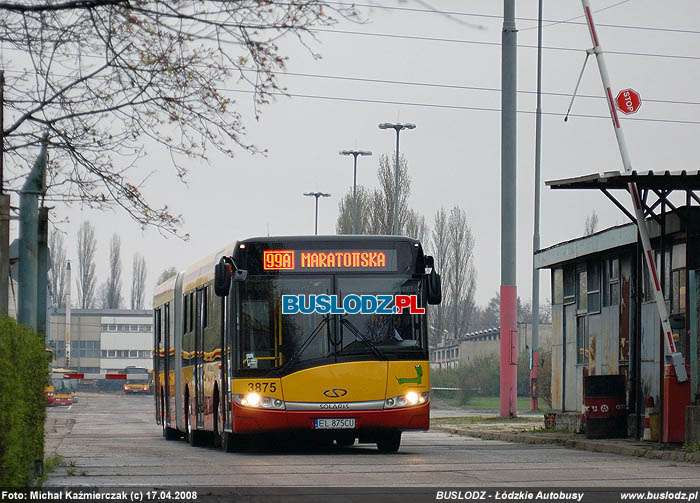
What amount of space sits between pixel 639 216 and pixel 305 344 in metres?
5.46

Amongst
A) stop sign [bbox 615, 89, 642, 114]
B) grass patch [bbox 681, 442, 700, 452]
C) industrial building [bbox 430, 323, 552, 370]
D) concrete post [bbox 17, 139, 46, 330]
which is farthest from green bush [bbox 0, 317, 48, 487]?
industrial building [bbox 430, 323, 552, 370]

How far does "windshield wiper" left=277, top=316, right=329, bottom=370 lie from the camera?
1930cm

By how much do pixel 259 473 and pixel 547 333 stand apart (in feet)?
273

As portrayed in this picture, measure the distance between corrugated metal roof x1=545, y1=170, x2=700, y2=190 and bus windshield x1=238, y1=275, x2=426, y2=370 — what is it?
2940 mm

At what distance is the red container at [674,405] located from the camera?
A: 20.1 meters

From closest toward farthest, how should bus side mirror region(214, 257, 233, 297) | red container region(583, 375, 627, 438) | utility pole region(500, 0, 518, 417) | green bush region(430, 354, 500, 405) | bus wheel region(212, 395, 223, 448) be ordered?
bus side mirror region(214, 257, 233, 297) < bus wheel region(212, 395, 223, 448) < red container region(583, 375, 627, 438) < utility pole region(500, 0, 518, 417) < green bush region(430, 354, 500, 405)

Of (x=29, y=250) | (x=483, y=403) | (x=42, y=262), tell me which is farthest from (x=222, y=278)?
(x=483, y=403)

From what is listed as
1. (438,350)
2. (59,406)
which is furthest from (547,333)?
(59,406)

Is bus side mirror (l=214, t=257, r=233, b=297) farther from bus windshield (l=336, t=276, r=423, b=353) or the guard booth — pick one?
the guard booth

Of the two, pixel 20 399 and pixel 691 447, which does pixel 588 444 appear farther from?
pixel 20 399

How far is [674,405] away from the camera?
20094 millimetres

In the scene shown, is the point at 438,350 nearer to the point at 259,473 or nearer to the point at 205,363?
the point at 205,363

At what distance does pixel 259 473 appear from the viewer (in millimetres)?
15398

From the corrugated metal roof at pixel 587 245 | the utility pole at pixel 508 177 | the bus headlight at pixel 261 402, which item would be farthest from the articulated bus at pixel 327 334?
the utility pole at pixel 508 177
